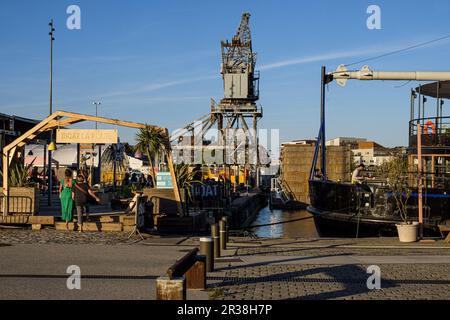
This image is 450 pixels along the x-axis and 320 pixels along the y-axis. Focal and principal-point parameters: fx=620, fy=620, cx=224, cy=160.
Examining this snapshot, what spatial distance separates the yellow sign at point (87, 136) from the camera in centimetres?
1753

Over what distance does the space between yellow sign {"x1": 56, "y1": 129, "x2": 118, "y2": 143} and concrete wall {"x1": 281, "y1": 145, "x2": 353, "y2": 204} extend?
30522mm

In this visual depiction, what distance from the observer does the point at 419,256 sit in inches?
539

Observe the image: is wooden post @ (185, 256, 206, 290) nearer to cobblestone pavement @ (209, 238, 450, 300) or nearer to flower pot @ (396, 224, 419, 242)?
cobblestone pavement @ (209, 238, 450, 300)

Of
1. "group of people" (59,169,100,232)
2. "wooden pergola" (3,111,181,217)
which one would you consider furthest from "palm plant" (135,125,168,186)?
"group of people" (59,169,100,232)

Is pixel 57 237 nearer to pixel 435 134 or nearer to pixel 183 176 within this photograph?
pixel 183 176

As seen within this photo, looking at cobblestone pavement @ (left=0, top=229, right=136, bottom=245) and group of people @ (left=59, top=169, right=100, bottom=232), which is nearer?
cobblestone pavement @ (left=0, top=229, right=136, bottom=245)

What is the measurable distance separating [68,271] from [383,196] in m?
12.9

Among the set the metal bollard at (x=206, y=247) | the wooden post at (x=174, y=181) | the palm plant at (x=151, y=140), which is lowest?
the metal bollard at (x=206, y=247)

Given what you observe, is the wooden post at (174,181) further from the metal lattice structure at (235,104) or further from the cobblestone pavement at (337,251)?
the metal lattice structure at (235,104)

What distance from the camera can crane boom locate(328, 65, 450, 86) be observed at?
2206cm

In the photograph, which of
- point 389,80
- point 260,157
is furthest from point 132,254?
point 260,157

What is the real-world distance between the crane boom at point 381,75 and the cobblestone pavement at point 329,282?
458 inches

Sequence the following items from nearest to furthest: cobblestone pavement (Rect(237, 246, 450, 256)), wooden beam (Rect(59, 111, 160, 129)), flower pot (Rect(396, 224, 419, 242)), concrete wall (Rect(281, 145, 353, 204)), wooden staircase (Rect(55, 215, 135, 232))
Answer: cobblestone pavement (Rect(237, 246, 450, 256)) → flower pot (Rect(396, 224, 419, 242)) → wooden staircase (Rect(55, 215, 135, 232)) → wooden beam (Rect(59, 111, 160, 129)) → concrete wall (Rect(281, 145, 353, 204))

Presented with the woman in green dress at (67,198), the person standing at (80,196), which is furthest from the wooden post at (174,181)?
the woman in green dress at (67,198)
